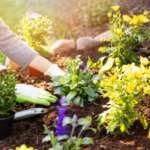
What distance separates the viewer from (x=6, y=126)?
4.67ft

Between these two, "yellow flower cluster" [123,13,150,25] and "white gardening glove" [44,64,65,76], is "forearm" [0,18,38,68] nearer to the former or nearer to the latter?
"white gardening glove" [44,64,65,76]

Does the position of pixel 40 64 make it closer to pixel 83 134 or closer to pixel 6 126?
pixel 6 126

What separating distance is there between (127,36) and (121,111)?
1187 mm

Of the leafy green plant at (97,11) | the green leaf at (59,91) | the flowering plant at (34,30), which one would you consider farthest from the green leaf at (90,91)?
the leafy green plant at (97,11)

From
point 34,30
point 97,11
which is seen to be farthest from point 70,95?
point 97,11

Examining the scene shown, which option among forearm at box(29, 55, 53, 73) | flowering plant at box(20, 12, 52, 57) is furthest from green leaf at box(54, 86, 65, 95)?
flowering plant at box(20, 12, 52, 57)

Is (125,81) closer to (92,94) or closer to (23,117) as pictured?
(92,94)

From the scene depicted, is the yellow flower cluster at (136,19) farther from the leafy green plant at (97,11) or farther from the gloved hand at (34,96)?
the leafy green plant at (97,11)

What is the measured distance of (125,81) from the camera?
4.26 feet

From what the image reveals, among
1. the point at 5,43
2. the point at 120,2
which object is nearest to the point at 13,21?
the point at 120,2

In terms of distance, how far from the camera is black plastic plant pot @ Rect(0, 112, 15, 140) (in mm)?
1397

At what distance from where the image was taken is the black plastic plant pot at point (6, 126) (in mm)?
1397

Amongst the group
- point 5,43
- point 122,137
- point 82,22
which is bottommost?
point 122,137

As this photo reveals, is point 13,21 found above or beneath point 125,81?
above
